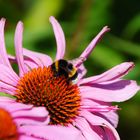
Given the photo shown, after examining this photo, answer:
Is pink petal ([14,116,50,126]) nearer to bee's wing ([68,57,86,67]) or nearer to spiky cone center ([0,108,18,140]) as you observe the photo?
spiky cone center ([0,108,18,140])

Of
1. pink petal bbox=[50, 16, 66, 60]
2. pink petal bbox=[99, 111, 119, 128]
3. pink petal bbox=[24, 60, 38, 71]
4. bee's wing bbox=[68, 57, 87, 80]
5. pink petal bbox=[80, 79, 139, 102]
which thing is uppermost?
pink petal bbox=[50, 16, 66, 60]

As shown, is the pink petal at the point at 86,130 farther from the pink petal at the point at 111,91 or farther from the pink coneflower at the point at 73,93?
the pink petal at the point at 111,91

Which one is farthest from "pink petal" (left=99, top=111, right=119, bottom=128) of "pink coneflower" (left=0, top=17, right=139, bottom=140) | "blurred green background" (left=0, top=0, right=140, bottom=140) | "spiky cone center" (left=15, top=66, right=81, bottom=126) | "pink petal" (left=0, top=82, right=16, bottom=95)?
"blurred green background" (left=0, top=0, right=140, bottom=140)

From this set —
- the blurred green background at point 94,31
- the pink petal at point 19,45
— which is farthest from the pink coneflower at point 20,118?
the blurred green background at point 94,31

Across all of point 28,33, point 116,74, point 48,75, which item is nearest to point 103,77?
point 116,74

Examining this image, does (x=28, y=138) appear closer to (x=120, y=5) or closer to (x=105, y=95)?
(x=105, y=95)

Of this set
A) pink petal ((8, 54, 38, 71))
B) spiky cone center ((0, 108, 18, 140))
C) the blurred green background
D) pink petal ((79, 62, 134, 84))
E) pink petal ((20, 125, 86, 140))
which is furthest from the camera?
the blurred green background
